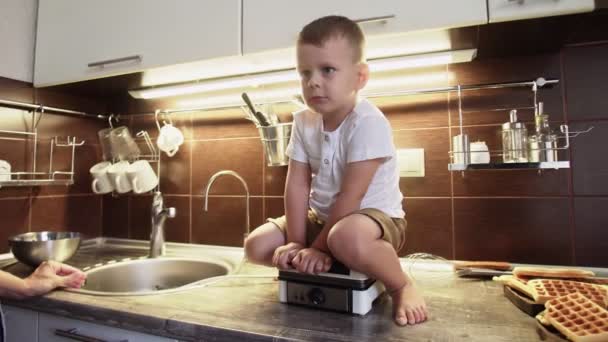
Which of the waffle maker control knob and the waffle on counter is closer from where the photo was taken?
the waffle on counter

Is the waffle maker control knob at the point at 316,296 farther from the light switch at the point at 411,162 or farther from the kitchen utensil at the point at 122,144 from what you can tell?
the kitchen utensil at the point at 122,144

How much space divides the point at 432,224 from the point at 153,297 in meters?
0.77

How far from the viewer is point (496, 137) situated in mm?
1006

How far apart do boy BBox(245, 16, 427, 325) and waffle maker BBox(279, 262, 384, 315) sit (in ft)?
0.06

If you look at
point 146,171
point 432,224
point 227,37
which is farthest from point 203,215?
point 432,224

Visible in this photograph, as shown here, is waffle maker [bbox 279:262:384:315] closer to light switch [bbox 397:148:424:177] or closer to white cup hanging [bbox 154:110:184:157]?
light switch [bbox 397:148:424:177]

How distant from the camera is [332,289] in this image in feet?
2.24

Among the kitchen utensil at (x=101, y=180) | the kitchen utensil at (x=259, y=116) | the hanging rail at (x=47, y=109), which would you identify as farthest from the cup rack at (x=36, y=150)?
the kitchen utensil at (x=259, y=116)

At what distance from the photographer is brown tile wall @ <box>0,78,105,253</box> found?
1.20m

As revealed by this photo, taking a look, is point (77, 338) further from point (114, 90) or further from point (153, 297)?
point (114, 90)

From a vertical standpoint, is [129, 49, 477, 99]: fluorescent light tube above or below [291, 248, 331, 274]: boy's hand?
above

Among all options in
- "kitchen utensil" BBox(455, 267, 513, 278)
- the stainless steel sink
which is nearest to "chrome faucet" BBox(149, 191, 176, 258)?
the stainless steel sink

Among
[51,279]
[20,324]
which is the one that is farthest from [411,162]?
[20,324]

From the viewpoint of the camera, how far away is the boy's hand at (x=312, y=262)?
27.3 inches
